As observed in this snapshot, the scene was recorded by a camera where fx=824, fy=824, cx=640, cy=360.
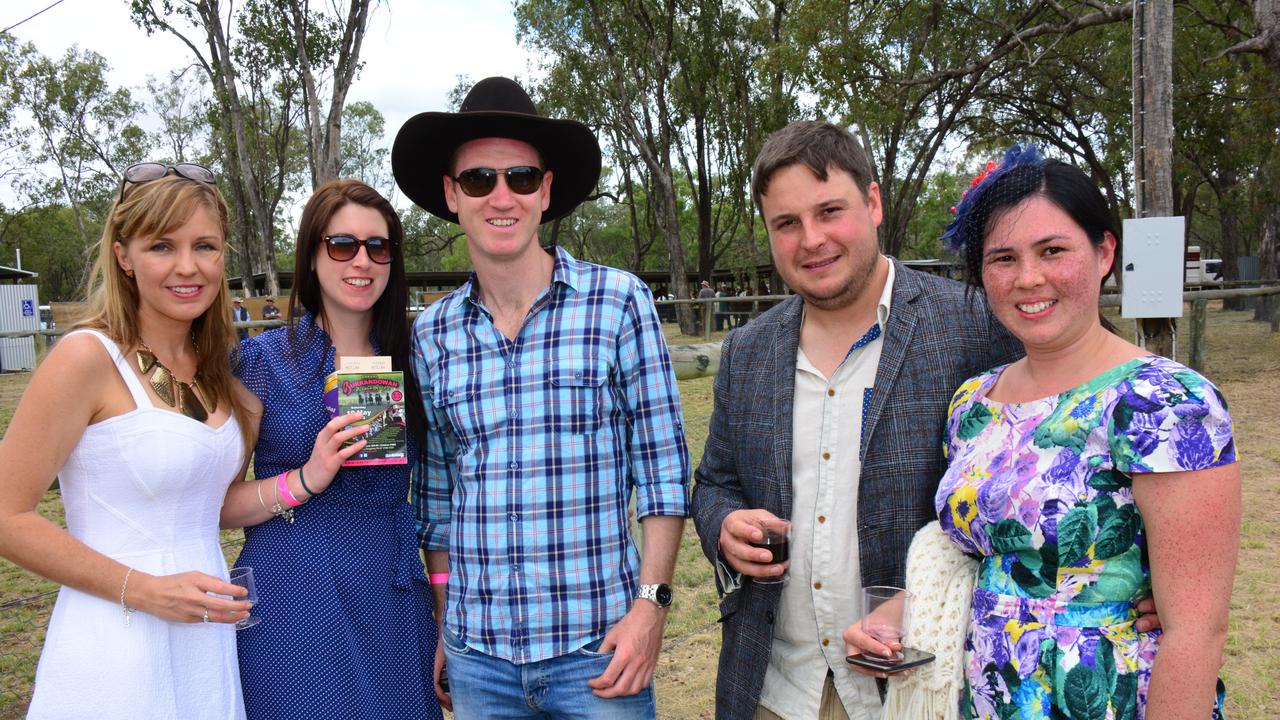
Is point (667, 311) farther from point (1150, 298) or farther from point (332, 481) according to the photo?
point (332, 481)

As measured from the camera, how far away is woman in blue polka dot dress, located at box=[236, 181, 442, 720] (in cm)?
232

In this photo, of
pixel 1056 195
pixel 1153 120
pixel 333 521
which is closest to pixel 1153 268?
pixel 1153 120

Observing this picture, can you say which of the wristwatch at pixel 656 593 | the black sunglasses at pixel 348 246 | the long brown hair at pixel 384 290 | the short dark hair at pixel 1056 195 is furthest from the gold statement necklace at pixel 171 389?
the short dark hair at pixel 1056 195

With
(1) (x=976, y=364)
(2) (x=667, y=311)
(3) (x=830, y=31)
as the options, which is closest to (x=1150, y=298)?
(1) (x=976, y=364)

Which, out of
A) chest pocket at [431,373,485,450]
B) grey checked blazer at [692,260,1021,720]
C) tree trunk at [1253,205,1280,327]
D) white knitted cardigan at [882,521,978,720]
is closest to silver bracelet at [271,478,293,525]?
chest pocket at [431,373,485,450]

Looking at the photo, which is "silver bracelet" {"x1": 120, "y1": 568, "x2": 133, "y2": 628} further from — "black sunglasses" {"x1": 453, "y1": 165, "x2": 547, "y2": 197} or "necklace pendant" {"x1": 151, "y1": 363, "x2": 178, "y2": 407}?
"black sunglasses" {"x1": 453, "y1": 165, "x2": 547, "y2": 197}

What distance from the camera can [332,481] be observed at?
2.41 m

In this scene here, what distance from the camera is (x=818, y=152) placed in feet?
7.47

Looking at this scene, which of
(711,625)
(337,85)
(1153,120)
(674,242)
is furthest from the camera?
(674,242)

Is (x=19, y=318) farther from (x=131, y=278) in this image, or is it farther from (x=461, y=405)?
(x=461, y=405)

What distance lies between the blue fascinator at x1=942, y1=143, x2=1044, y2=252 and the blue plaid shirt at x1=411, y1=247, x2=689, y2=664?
857 millimetres

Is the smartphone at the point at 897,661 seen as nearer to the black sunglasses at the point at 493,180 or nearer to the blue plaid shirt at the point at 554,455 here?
the blue plaid shirt at the point at 554,455

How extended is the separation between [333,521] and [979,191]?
1991 mm

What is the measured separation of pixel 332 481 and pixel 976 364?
1861mm
